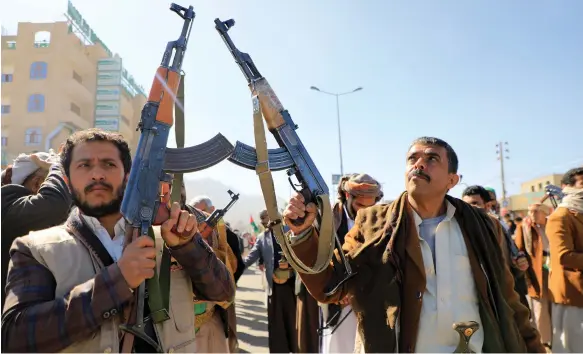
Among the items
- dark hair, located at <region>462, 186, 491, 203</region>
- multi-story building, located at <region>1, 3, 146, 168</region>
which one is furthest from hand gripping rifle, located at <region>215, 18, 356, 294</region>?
multi-story building, located at <region>1, 3, 146, 168</region>

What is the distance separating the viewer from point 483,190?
5023mm

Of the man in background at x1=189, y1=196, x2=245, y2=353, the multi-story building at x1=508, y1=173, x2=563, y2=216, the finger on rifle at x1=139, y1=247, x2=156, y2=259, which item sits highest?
the multi-story building at x1=508, y1=173, x2=563, y2=216

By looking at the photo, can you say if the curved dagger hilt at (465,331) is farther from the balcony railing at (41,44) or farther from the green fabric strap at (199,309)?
the balcony railing at (41,44)

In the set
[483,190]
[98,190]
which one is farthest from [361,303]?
[483,190]

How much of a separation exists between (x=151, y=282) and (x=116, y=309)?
10.3 inches

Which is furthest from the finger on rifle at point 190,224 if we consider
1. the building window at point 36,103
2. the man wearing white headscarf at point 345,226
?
the building window at point 36,103

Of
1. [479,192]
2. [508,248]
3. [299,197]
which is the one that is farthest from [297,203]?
[479,192]

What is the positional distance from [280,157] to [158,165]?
754 millimetres

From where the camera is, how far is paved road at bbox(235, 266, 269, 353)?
21.4ft

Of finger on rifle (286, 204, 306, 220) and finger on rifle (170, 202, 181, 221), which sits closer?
finger on rifle (170, 202, 181, 221)

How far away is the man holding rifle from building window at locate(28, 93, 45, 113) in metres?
32.6

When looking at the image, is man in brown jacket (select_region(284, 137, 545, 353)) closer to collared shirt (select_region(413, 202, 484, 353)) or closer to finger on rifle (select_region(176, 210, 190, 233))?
collared shirt (select_region(413, 202, 484, 353))

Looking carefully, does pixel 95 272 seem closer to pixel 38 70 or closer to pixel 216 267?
pixel 216 267

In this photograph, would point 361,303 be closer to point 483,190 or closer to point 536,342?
point 536,342
